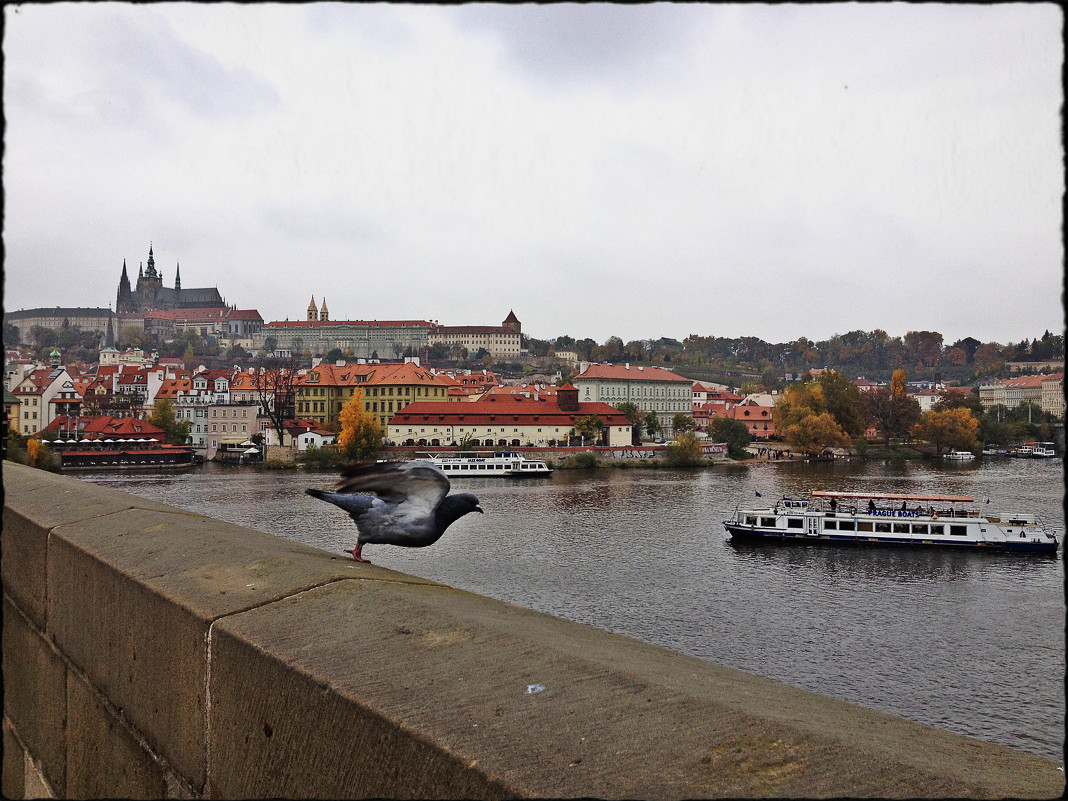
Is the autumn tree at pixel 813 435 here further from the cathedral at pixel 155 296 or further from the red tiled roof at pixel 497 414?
the cathedral at pixel 155 296

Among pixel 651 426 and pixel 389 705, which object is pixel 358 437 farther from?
pixel 389 705

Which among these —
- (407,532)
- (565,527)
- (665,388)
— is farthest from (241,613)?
(665,388)

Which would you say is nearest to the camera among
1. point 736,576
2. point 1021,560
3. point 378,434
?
point 736,576

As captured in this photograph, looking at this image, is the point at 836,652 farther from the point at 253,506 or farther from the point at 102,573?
the point at 253,506

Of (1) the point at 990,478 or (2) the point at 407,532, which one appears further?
(1) the point at 990,478

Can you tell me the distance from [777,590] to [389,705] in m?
17.4

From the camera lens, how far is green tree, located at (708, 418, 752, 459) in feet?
176

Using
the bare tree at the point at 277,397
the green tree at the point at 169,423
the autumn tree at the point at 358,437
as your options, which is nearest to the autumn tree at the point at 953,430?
the autumn tree at the point at 358,437

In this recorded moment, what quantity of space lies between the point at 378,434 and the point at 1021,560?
111 feet

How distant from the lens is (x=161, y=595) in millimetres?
1536

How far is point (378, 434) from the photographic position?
49375 millimetres

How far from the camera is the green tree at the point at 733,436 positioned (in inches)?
2108

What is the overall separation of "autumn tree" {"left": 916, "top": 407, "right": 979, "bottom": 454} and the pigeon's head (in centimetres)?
5753

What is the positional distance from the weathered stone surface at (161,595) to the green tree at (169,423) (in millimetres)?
53513
